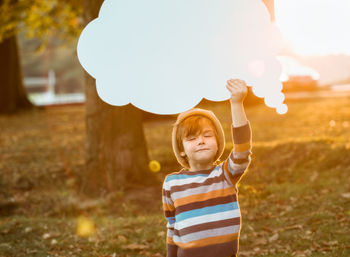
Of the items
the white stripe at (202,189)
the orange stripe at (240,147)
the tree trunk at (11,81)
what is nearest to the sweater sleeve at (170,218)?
the white stripe at (202,189)

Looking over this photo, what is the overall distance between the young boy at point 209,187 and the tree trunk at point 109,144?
4415 mm

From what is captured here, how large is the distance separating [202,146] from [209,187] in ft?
0.77

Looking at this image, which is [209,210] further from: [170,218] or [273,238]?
[273,238]

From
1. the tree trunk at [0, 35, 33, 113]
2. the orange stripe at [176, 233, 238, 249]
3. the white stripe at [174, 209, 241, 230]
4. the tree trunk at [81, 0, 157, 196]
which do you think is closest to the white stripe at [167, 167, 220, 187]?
the white stripe at [174, 209, 241, 230]

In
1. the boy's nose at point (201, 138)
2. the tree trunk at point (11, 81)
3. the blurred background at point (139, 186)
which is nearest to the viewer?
the boy's nose at point (201, 138)

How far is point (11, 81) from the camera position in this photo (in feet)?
65.3

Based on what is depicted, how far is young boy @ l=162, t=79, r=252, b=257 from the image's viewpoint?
9.04 ft

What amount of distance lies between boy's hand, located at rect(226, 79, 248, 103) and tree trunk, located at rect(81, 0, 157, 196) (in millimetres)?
4524

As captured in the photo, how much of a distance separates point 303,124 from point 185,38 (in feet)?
33.1

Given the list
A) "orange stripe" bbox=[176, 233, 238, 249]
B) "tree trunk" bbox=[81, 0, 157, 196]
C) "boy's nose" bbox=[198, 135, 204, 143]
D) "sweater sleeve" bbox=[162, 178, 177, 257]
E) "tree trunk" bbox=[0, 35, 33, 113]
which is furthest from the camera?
"tree trunk" bbox=[0, 35, 33, 113]

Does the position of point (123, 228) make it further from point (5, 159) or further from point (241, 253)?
point (5, 159)

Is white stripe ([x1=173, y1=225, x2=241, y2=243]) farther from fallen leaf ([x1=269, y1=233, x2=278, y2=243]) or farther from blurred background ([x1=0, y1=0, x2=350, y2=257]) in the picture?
fallen leaf ([x1=269, y1=233, x2=278, y2=243])

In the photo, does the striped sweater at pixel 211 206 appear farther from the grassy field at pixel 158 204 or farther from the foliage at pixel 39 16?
the foliage at pixel 39 16

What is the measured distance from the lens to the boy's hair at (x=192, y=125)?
288 centimetres
